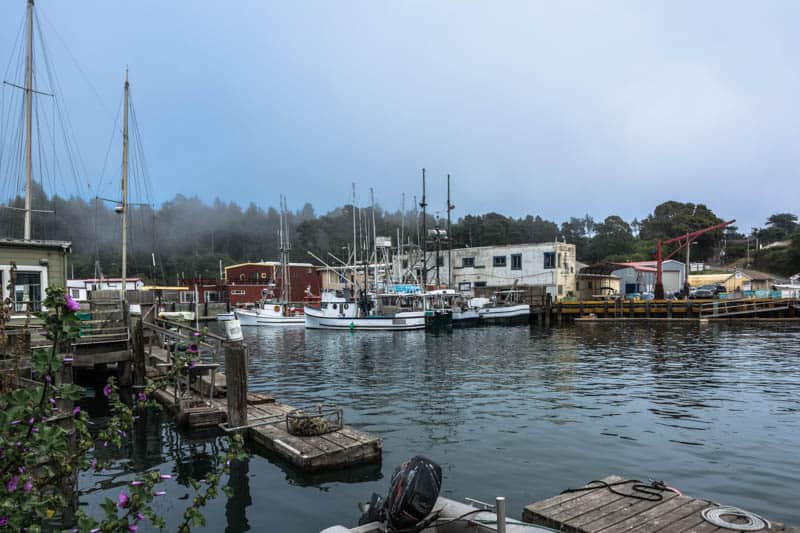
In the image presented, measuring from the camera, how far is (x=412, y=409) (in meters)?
17.4

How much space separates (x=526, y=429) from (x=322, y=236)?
450 ft

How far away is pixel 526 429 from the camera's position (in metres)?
14.6

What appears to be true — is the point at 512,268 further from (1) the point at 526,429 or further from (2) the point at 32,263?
(2) the point at 32,263

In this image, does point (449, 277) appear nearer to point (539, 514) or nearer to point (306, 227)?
point (539, 514)

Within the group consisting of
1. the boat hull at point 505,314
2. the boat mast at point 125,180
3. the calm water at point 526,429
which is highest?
the boat mast at point 125,180

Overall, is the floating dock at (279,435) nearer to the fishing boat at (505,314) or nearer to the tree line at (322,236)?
the fishing boat at (505,314)

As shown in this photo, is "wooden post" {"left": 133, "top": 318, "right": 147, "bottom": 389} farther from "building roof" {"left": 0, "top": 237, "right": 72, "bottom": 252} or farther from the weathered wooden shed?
"building roof" {"left": 0, "top": 237, "right": 72, "bottom": 252}

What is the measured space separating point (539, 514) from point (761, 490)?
18.4 ft

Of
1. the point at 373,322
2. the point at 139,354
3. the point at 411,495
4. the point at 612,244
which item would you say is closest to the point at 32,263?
the point at 139,354

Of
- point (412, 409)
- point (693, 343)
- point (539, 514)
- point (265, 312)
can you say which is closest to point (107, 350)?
point (412, 409)

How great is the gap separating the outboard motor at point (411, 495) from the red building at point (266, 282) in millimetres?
73882

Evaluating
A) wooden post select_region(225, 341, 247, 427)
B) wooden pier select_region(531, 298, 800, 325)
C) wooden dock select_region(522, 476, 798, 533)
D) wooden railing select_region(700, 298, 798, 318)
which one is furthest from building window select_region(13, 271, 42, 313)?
wooden railing select_region(700, 298, 798, 318)

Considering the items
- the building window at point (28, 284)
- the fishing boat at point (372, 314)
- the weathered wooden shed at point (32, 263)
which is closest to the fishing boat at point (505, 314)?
the fishing boat at point (372, 314)

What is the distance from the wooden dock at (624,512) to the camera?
6.82 metres
